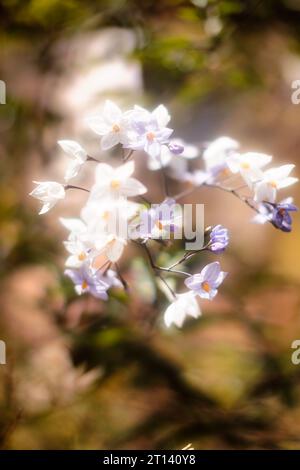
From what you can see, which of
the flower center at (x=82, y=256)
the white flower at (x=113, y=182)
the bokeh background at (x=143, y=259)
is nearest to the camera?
the white flower at (x=113, y=182)

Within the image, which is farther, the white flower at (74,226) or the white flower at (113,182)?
the white flower at (74,226)

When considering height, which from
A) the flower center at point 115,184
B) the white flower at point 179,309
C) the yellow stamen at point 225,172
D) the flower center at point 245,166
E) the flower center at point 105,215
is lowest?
the white flower at point 179,309

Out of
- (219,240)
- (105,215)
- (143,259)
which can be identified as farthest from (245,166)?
(143,259)

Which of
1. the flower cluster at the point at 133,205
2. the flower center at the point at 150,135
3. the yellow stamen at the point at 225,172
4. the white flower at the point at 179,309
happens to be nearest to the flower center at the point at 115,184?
the flower cluster at the point at 133,205

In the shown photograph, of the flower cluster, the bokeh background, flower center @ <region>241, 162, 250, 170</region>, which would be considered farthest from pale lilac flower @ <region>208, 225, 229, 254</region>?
the bokeh background

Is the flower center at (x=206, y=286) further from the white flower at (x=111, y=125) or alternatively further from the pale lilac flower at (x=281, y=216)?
the white flower at (x=111, y=125)
